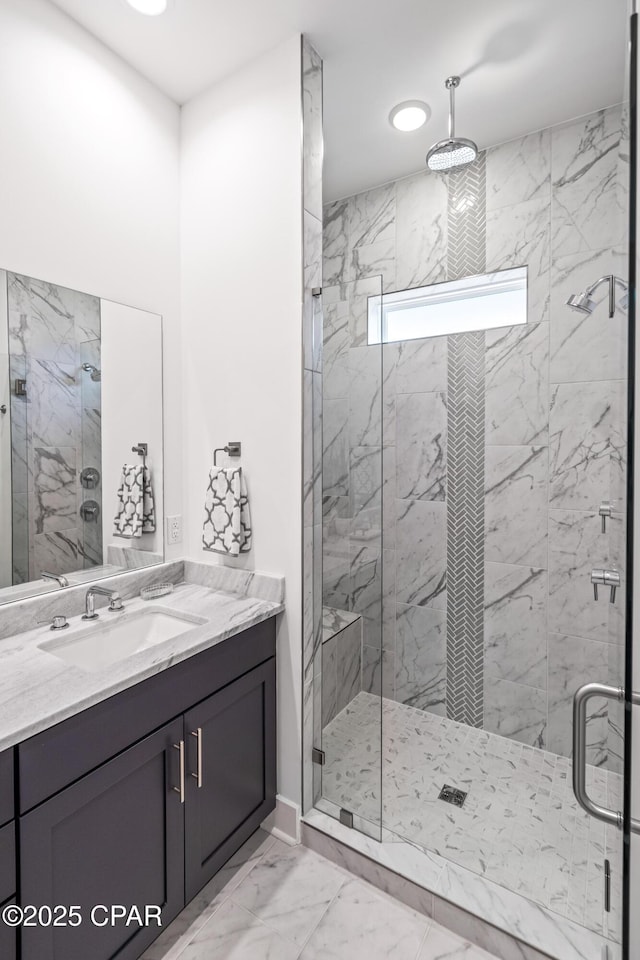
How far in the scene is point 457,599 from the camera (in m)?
2.36

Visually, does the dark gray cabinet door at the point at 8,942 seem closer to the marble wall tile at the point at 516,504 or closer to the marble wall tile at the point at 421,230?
the marble wall tile at the point at 516,504

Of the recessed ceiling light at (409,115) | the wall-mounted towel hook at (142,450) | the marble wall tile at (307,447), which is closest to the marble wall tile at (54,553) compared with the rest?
the wall-mounted towel hook at (142,450)

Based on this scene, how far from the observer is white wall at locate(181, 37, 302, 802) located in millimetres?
1690

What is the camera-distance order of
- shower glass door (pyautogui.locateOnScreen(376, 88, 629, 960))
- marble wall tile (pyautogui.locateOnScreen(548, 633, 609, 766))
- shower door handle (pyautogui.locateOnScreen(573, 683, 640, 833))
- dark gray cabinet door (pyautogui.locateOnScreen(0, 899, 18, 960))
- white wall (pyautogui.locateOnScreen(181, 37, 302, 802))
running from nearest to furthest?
shower door handle (pyautogui.locateOnScreen(573, 683, 640, 833)), dark gray cabinet door (pyautogui.locateOnScreen(0, 899, 18, 960)), white wall (pyautogui.locateOnScreen(181, 37, 302, 802)), shower glass door (pyautogui.locateOnScreen(376, 88, 629, 960)), marble wall tile (pyautogui.locateOnScreen(548, 633, 609, 766))

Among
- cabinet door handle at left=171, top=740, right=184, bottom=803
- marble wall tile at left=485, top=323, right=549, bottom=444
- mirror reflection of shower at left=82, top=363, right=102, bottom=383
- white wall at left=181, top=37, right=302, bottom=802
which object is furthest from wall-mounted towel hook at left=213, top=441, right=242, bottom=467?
marble wall tile at left=485, top=323, right=549, bottom=444

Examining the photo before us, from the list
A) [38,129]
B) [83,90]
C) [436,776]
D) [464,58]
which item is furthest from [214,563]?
[464,58]

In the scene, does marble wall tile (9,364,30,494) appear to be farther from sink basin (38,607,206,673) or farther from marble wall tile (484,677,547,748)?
marble wall tile (484,677,547,748)

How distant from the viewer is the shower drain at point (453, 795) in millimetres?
1856

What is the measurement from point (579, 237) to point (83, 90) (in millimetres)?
1994

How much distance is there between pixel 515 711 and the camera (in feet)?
7.29

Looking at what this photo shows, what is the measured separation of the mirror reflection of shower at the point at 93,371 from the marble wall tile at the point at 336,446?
0.83m

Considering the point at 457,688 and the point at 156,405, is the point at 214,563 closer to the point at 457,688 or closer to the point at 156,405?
the point at 156,405

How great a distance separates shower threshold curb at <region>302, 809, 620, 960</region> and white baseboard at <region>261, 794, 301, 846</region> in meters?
0.03

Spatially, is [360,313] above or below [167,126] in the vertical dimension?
below
